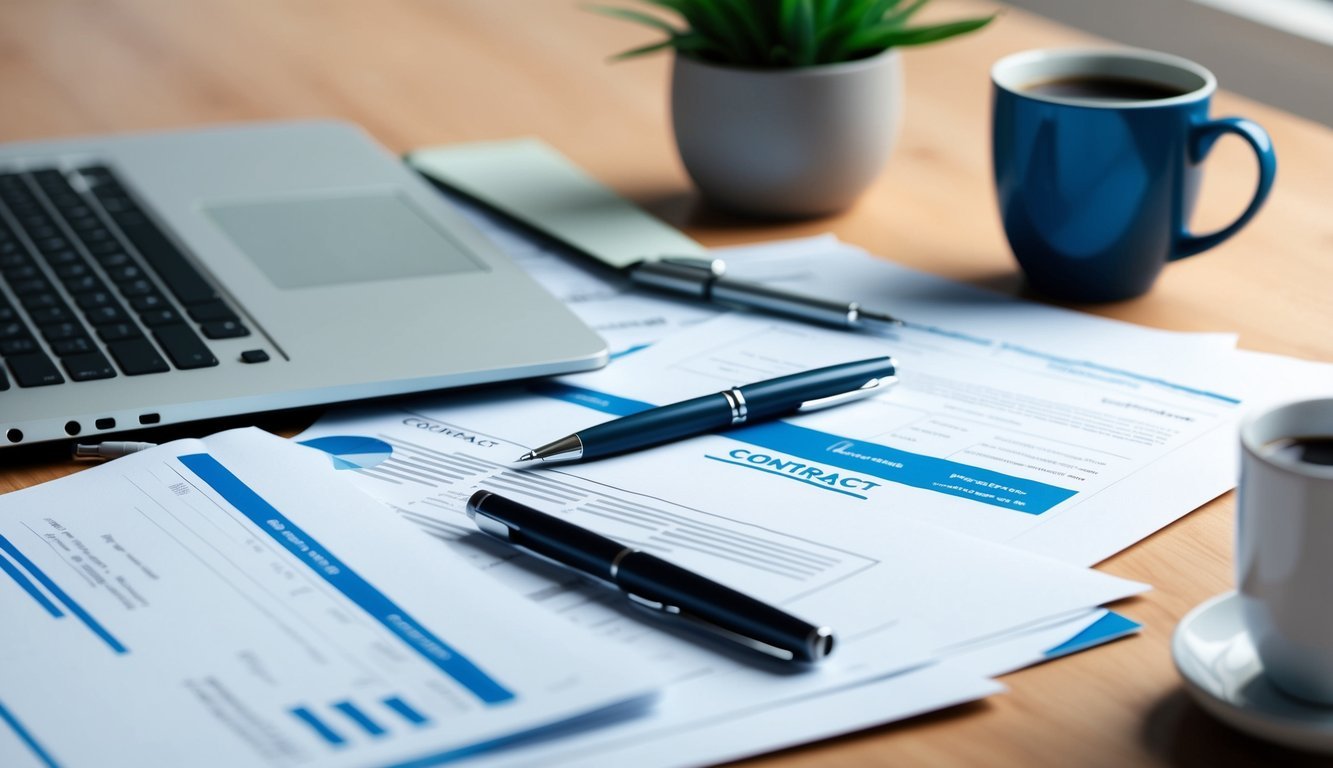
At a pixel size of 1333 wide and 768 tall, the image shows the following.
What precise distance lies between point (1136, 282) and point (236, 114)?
2.61 ft

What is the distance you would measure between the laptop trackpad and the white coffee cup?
20.1 inches

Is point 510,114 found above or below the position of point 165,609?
above

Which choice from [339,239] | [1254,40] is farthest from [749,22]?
[1254,40]

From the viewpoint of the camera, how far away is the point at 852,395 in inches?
29.7

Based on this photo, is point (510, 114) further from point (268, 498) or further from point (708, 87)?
point (268, 498)

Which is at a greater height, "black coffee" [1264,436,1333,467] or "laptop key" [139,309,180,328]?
"black coffee" [1264,436,1333,467]

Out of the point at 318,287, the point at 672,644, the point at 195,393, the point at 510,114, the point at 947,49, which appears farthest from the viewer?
the point at 947,49

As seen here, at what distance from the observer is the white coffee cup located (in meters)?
0.46

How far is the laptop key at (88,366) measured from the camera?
0.70m

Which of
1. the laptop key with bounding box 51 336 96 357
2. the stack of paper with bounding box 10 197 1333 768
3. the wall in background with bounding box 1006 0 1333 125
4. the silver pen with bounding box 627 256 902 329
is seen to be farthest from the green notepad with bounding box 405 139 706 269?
the wall in background with bounding box 1006 0 1333 125

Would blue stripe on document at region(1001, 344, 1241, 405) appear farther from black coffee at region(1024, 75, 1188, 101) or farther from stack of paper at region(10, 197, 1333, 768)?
black coffee at region(1024, 75, 1188, 101)

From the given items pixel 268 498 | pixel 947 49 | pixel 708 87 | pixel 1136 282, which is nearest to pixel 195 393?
pixel 268 498

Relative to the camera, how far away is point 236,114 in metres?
1.26

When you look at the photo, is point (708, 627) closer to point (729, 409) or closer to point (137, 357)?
point (729, 409)
